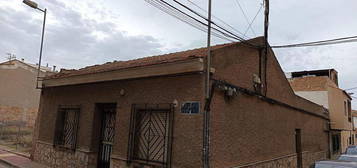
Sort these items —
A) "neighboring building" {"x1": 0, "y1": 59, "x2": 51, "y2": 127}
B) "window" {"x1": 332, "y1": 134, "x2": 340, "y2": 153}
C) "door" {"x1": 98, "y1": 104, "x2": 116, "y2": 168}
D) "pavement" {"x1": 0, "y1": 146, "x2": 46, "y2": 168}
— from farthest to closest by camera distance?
1. "neighboring building" {"x1": 0, "y1": 59, "x2": 51, "y2": 127}
2. "window" {"x1": 332, "y1": 134, "x2": 340, "y2": 153}
3. "pavement" {"x1": 0, "y1": 146, "x2": 46, "y2": 168}
4. "door" {"x1": 98, "y1": 104, "x2": 116, "y2": 168}

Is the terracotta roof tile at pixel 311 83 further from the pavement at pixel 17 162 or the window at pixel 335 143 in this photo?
the pavement at pixel 17 162

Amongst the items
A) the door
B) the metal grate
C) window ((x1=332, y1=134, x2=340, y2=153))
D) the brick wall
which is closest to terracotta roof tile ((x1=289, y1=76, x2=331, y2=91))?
window ((x1=332, y1=134, x2=340, y2=153))

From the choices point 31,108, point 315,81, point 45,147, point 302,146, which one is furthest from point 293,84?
point 31,108

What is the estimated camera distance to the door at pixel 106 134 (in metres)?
8.44

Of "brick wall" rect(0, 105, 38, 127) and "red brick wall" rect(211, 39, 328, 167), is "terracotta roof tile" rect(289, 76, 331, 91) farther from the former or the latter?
"brick wall" rect(0, 105, 38, 127)

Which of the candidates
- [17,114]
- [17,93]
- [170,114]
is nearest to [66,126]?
[170,114]

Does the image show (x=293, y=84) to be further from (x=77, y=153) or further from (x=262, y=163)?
(x=77, y=153)

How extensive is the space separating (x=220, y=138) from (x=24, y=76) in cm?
2723

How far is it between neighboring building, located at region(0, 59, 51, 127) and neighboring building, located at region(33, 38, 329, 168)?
59.3 ft

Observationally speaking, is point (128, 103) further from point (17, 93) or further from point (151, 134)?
point (17, 93)

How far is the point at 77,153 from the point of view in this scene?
339 inches

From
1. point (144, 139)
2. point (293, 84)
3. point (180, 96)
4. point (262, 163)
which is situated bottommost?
point (262, 163)

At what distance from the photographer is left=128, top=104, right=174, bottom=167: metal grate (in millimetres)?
6410

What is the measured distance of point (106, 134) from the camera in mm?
8562
